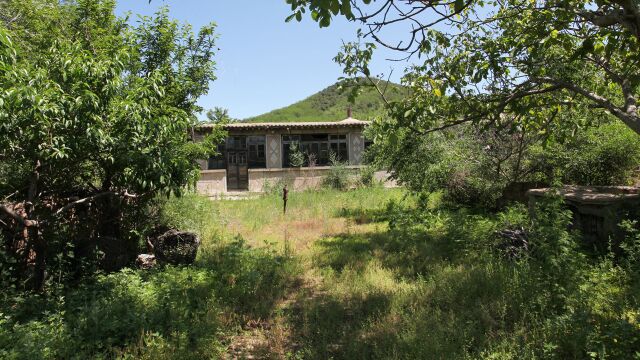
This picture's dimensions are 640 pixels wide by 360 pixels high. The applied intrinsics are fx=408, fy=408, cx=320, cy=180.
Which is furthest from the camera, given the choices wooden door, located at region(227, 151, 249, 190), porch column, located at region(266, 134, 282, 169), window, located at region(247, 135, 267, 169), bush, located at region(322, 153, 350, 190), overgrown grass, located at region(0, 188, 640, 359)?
wooden door, located at region(227, 151, 249, 190)

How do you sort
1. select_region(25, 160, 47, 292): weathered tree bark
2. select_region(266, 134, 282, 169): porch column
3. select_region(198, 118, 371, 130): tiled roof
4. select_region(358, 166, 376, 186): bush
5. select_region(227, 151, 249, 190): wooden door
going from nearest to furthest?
select_region(25, 160, 47, 292): weathered tree bark, select_region(358, 166, 376, 186): bush, select_region(198, 118, 371, 130): tiled roof, select_region(266, 134, 282, 169): porch column, select_region(227, 151, 249, 190): wooden door

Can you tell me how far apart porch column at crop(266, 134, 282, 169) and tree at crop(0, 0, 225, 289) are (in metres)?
13.9

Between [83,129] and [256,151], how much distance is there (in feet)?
58.6

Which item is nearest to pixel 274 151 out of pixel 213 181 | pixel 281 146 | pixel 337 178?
pixel 281 146

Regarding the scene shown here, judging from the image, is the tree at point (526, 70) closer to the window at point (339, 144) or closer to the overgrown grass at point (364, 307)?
the overgrown grass at point (364, 307)

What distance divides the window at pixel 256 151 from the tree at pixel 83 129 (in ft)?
46.8

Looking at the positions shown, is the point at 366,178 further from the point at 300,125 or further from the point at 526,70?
the point at 526,70

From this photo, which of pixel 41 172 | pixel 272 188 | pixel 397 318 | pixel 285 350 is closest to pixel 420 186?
pixel 397 318

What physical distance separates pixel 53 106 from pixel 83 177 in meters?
2.60

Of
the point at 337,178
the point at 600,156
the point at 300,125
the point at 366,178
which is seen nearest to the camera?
the point at 600,156

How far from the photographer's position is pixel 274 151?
22.0 m

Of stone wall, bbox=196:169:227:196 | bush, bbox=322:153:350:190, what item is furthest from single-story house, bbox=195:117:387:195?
bush, bbox=322:153:350:190

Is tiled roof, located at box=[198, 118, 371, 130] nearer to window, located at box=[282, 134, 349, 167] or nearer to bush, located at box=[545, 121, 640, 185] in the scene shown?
window, located at box=[282, 134, 349, 167]

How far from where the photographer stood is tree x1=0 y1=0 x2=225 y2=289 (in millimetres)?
4273
